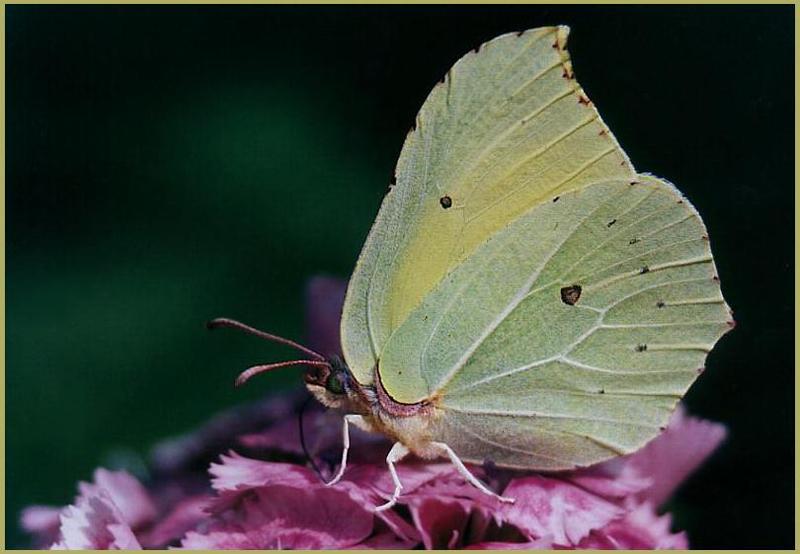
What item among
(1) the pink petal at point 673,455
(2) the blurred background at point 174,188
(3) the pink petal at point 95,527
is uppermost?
(2) the blurred background at point 174,188

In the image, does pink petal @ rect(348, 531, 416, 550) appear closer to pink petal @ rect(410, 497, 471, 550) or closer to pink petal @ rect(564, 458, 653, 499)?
pink petal @ rect(410, 497, 471, 550)

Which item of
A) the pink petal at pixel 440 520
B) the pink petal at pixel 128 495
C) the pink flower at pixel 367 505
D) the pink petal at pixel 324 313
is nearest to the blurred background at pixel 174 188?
the pink petal at pixel 324 313

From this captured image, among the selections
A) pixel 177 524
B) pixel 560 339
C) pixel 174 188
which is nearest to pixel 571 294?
pixel 560 339

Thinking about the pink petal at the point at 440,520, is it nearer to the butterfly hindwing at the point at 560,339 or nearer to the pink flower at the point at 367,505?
the pink flower at the point at 367,505

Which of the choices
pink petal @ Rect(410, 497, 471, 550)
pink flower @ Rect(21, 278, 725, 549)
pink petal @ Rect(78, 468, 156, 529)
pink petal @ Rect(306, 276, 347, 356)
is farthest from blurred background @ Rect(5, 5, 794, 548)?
pink petal @ Rect(410, 497, 471, 550)

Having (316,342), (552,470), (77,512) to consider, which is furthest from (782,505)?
(77,512)

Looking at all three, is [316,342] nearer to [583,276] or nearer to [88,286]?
[583,276]
